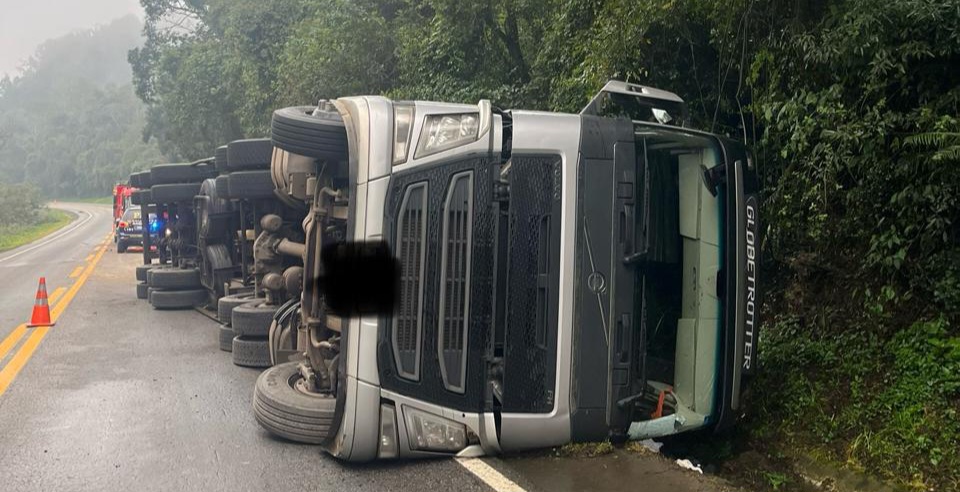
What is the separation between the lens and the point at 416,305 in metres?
4.75

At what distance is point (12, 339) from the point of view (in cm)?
1038

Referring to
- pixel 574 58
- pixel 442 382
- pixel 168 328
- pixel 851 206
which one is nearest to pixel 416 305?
pixel 442 382

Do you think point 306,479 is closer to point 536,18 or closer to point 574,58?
point 574,58

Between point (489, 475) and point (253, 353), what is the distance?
4.38 metres

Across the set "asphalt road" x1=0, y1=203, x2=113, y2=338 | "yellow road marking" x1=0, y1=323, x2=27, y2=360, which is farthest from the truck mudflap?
"asphalt road" x1=0, y1=203, x2=113, y2=338

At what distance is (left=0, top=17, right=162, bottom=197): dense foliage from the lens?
10197 centimetres

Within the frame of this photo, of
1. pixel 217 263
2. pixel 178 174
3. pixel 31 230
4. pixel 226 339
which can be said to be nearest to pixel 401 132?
pixel 226 339

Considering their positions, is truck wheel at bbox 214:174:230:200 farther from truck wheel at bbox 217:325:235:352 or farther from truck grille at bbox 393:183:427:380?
truck grille at bbox 393:183:427:380

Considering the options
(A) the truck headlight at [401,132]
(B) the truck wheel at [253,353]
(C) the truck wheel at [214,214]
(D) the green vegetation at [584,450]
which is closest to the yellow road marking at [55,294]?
(C) the truck wheel at [214,214]

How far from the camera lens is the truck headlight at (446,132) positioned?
15.5ft

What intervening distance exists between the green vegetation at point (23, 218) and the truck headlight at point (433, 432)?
3982 cm

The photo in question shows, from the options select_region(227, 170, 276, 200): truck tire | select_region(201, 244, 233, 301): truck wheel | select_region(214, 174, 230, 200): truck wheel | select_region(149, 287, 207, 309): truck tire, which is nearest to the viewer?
select_region(227, 170, 276, 200): truck tire

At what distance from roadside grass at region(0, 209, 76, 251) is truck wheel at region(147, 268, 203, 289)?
25186 millimetres

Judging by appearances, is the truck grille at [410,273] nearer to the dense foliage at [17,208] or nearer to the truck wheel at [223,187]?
the truck wheel at [223,187]
